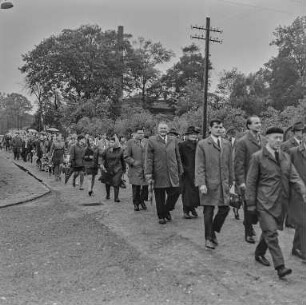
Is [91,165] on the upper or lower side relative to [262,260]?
upper

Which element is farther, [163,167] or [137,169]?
[137,169]

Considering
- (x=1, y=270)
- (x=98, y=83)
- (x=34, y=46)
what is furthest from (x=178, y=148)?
(x=34, y=46)

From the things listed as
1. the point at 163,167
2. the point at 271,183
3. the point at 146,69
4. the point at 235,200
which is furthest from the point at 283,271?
the point at 146,69

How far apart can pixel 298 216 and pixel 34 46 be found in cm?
5420

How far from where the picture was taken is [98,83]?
5472 cm

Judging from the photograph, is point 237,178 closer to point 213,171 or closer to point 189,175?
point 213,171

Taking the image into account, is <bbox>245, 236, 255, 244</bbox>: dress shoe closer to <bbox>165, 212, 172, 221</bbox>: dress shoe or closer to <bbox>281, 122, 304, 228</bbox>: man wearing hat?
<bbox>281, 122, 304, 228</bbox>: man wearing hat

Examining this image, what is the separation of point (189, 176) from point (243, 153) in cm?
220

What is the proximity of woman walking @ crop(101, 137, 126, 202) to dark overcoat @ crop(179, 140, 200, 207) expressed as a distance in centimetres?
274

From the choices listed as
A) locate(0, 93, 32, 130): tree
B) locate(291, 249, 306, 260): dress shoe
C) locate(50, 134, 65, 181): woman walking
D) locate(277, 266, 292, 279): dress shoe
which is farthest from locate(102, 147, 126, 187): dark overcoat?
locate(0, 93, 32, 130): tree

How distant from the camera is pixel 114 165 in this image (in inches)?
465

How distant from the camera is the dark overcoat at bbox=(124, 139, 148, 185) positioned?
1038 centimetres

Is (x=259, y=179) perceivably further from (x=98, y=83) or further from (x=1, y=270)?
(x=98, y=83)

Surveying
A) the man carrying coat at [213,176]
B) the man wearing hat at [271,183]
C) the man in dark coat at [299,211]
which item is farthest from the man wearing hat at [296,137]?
the man wearing hat at [271,183]
